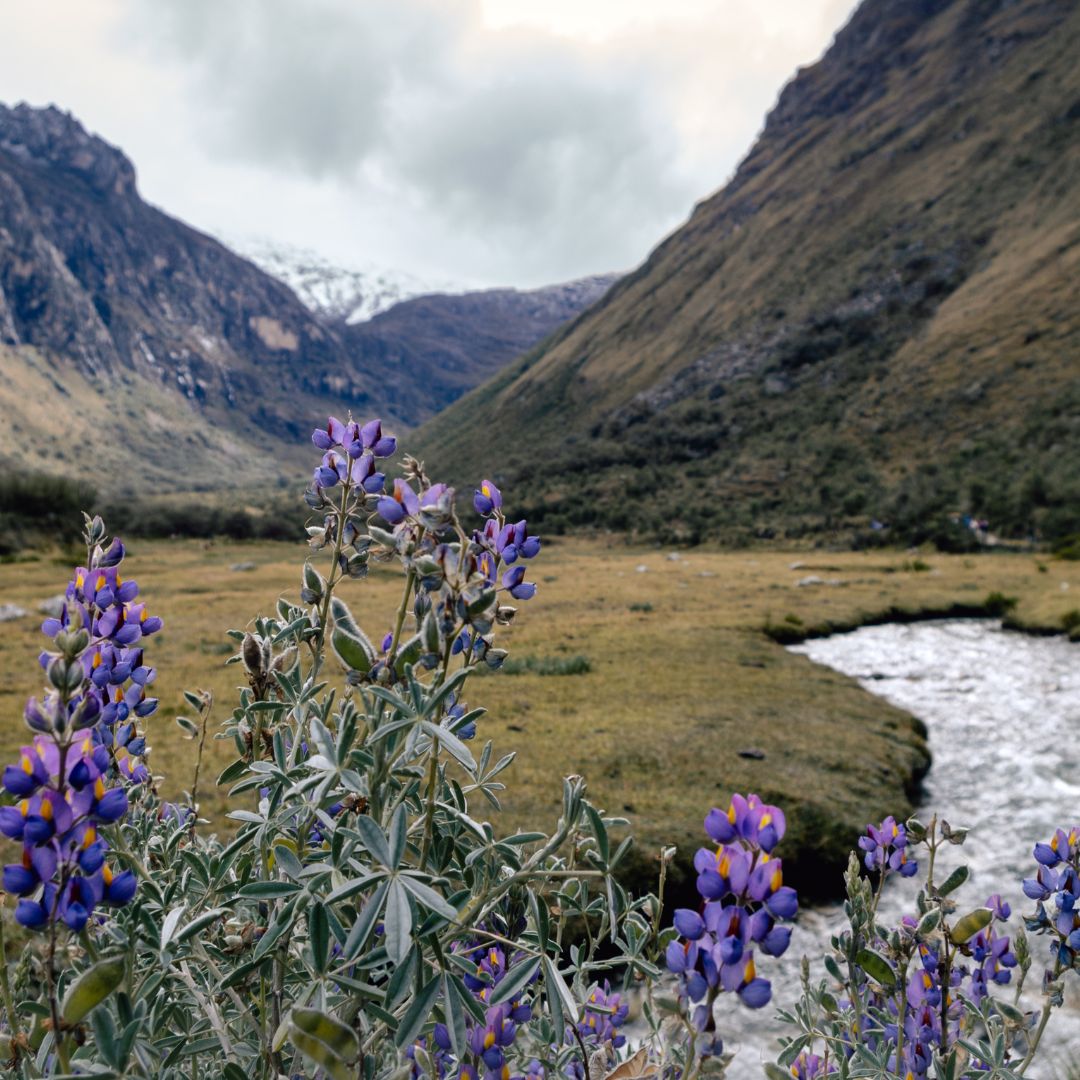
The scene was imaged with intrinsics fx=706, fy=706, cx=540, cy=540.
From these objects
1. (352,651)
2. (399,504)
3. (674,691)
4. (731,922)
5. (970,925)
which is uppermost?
(399,504)

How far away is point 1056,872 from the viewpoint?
239 centimetres

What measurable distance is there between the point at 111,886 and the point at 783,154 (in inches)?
6780

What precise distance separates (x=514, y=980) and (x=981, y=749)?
13.4 meters

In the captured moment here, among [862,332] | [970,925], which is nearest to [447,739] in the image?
[970,925]

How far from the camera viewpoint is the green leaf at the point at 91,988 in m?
1.15

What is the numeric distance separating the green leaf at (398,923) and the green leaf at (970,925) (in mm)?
1546

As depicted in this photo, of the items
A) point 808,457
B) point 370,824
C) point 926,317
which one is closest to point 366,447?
point 370,824

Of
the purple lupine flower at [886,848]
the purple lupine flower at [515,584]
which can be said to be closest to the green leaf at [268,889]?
the purple lupine flower at [515,584]

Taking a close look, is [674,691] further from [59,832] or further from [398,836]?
[59,832]

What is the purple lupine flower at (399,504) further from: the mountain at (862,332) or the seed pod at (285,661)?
the mountain at (862,332)

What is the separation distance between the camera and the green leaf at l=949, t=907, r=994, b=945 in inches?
75.9

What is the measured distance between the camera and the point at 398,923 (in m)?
1.33

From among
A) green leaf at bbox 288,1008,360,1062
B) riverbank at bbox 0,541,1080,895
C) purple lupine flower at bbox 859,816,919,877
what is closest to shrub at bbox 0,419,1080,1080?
green leaf at bbox 288,1008,360,1062

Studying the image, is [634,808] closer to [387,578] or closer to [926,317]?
[387,578]
